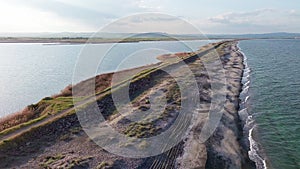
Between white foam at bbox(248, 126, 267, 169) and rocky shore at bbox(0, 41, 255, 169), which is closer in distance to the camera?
rocky shore at bbox(0, 41, 255, 169)

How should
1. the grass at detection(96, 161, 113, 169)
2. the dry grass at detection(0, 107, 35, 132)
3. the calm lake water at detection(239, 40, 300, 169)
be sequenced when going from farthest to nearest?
the dry grass at detection(0, 107, 35, 132) → the calm lake water at detection(239, 40, 300, 169) → the grass at detection(96, 161, 113, 169)

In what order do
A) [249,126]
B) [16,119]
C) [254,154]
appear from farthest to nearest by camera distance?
1. [249,126]
2. [16,119]
3. [254,154]

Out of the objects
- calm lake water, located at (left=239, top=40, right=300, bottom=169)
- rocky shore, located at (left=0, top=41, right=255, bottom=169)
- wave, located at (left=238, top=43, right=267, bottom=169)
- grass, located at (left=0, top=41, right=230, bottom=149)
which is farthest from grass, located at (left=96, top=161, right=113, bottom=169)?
calm lake water, located at (left=239, top=40, right=300, bottom=169)

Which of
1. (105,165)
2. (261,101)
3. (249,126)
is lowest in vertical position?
(249,126)

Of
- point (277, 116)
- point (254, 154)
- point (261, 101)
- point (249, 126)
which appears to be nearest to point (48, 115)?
point (254, 154)

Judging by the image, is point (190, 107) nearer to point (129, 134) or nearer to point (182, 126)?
point (182, 126)

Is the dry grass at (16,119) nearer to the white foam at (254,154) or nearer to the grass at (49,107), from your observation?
the grass at (49,107)

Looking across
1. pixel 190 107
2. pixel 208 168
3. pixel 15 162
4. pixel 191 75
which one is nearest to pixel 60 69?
pixel 191 75

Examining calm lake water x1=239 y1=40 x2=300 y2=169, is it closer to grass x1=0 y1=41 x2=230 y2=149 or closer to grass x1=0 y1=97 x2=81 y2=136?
grass x1=0 y1=41 x2=230 y2=149

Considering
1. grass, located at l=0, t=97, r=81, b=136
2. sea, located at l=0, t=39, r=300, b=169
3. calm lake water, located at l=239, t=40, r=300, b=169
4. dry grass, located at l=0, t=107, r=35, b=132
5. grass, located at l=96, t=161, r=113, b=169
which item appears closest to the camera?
grass, located at l=96, t=161, r=113, b=169

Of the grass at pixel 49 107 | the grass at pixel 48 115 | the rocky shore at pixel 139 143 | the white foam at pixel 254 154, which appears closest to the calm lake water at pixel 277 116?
the white foam at pixel 254 154

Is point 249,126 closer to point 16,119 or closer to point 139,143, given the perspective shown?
point 139,143
